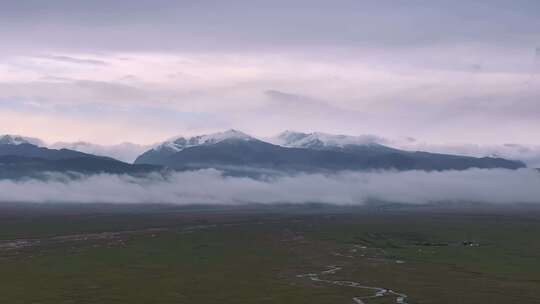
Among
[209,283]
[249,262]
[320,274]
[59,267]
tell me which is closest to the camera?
[209,283]

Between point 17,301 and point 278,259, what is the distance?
79.7m

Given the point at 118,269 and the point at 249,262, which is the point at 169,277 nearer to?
the point at 118,269

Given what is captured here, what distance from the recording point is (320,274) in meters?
166

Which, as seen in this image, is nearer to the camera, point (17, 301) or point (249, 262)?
point (17, 301)

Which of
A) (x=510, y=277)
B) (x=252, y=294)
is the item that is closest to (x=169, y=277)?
(x=252, y=294)

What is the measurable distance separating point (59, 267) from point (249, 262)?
139 feet

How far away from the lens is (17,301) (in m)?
128

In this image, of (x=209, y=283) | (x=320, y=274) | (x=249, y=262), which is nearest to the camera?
(x=209, y=283)

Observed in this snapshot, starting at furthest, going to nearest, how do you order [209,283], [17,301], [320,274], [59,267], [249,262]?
[249,262] < [59,267] < [320,274] < [209,283] < [17,301]

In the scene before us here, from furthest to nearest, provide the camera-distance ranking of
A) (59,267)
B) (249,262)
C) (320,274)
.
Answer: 1. (249,262)
2. (59,267)
3. (320,274)

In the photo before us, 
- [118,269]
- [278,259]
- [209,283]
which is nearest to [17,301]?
[209,283]

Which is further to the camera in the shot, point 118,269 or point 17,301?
point 118,269

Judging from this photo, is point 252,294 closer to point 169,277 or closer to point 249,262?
point 169,277

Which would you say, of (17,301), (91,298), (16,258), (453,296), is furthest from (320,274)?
(16,258)
